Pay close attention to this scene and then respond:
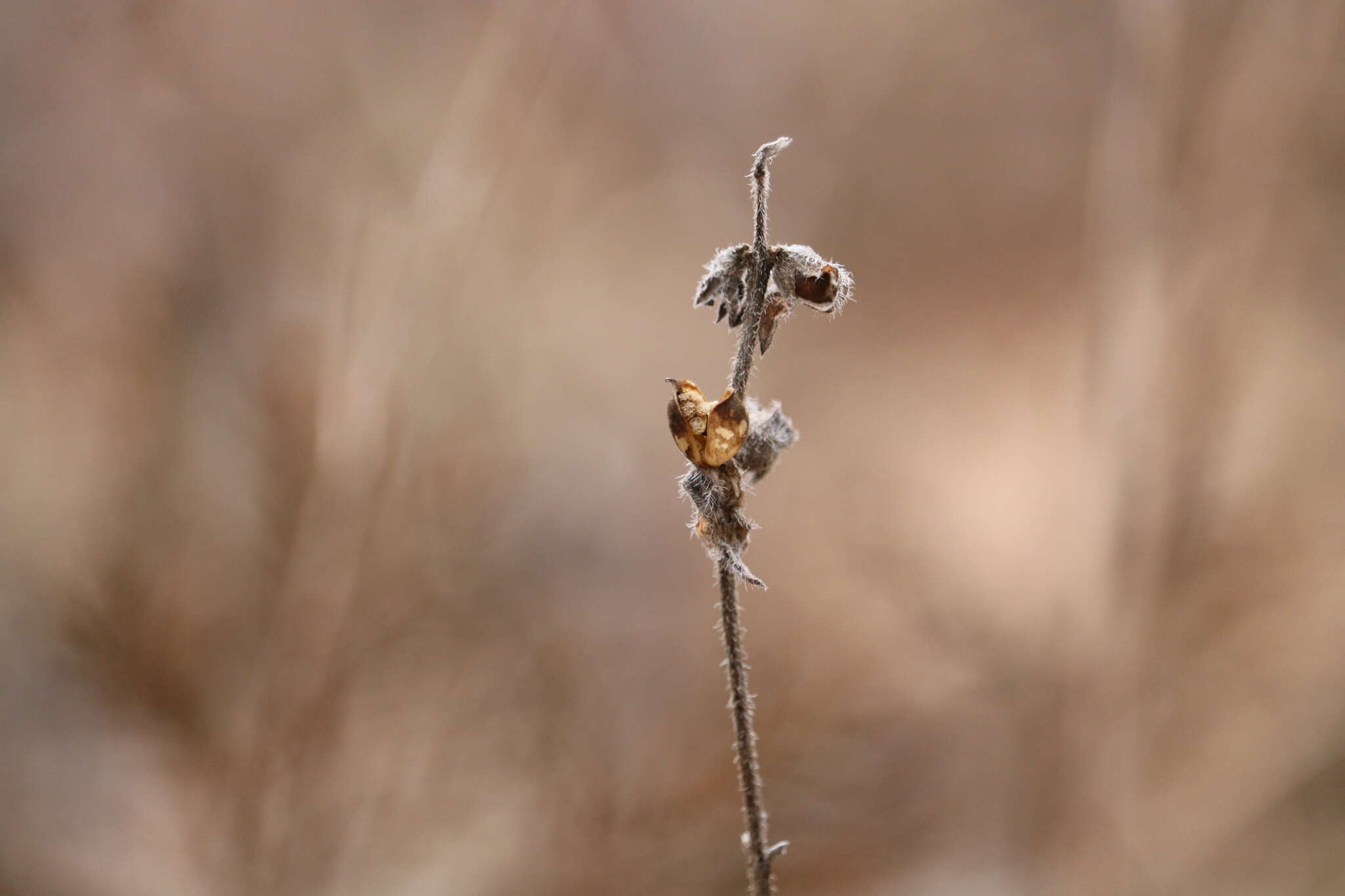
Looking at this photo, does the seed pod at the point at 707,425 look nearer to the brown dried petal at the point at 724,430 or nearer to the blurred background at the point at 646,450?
the brown dried petal at the point at 724,430

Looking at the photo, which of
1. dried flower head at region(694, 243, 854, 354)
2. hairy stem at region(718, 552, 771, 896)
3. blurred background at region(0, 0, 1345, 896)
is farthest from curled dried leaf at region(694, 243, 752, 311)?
blurred background at region(0, 0, 1345, 896)

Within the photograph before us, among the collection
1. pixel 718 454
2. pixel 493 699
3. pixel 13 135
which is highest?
pixel 13 135

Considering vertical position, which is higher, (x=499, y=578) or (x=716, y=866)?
(x=499, y=578)

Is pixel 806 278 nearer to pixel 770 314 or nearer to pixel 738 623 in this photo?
pixel 770 314

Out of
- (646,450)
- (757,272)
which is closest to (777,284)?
(757,272)

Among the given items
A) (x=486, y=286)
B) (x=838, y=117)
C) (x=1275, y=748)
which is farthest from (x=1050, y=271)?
(x=486, y=286)

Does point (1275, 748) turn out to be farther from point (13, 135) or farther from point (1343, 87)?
point (13, 135)

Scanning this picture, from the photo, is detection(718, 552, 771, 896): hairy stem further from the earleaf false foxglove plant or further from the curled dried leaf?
the curled dried leaf

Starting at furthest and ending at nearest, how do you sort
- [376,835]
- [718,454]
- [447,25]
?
[447,25] < [376,835] < [718,454]

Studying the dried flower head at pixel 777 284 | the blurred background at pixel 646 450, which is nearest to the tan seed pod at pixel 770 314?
the dried flower head at pixel 777 284
